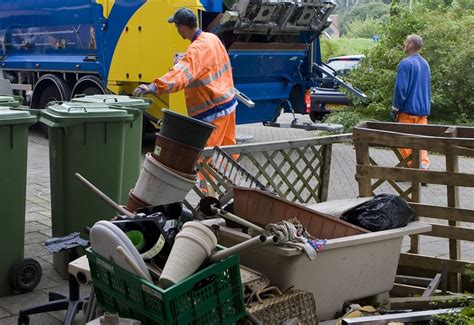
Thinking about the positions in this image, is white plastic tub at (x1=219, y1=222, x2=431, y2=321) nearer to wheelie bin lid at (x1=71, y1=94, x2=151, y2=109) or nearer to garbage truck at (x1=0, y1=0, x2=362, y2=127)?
wheelie bin lid at (x1=71, y1=94, x2=151, y2=109)

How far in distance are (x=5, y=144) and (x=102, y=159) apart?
726 mm

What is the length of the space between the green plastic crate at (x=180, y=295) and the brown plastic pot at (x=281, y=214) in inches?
23.7

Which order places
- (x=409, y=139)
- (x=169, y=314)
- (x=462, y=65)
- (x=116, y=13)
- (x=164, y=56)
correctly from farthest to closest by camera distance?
(x=462, y=65) < (x=116, y=13) < (x=164, y=56) < (x=409, y=139) < (x=169, y=314)

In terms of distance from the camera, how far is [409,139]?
429 cm

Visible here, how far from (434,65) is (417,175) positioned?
28.4 feet

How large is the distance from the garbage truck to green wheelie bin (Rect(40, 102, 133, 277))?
3931 mm

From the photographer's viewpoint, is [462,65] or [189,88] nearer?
[189,88]

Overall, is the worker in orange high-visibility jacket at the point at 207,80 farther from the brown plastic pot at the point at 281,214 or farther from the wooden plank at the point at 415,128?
the brown plastic pot at the point at 281,214

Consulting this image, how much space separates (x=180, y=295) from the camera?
2.73m

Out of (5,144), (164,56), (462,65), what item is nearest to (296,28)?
(164,56)

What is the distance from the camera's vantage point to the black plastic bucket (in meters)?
3.91

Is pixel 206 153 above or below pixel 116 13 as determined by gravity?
below

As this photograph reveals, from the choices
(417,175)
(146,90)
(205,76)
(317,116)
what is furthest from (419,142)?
(317,116)

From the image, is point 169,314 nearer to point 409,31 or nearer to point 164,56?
point 164,56
